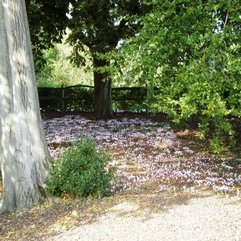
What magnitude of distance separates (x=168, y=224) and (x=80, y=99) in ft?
54.4

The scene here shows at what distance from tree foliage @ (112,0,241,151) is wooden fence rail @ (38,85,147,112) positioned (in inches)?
497

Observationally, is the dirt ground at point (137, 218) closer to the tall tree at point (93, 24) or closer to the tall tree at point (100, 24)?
the tall tree at point (93, 24)

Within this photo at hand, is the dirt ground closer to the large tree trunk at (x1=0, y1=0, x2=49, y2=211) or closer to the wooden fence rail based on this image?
the large tree trunk at (x1=0, y1=0, x2=49, y2=211)

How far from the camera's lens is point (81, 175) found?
7117 millimetres

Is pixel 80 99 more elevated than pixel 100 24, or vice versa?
pixel 100 24

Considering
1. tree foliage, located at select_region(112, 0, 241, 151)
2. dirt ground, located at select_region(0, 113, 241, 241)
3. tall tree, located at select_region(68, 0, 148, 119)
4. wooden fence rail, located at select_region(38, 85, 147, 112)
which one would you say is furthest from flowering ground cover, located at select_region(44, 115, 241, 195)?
wooden fence rail, located at select_region(38, 85, 147, 112)

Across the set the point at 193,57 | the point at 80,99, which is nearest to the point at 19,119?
the point at 193,57

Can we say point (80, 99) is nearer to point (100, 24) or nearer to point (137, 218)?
point (100, 24)

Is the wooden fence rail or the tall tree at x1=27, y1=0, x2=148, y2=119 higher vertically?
the tall tree at x1=27, y1=0, x2=148, y2=119

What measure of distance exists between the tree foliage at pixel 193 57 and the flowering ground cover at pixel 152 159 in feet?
3.40

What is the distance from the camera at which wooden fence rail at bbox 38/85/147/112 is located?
2123cm

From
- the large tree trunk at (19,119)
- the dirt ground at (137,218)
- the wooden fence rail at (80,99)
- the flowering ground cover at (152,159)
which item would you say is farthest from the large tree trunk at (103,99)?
the large tree trunk at (19,119)

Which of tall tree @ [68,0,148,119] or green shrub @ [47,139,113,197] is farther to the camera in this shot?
tall tree @ [68,0,148,119]

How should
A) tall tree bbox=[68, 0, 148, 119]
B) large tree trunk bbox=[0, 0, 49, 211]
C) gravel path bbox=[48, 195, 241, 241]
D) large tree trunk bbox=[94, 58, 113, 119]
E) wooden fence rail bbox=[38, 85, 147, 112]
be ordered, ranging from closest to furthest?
gravel path bbox=[48, 195, 241, 241], large tree trunk bbox=[0, 0, 49, 211], tall tree bbox=[68, 0, 148, 119], large tree trunk bbox=[94, 58, 113, 119], wooden fence rail bbox=[38, 85, 147, 112]
